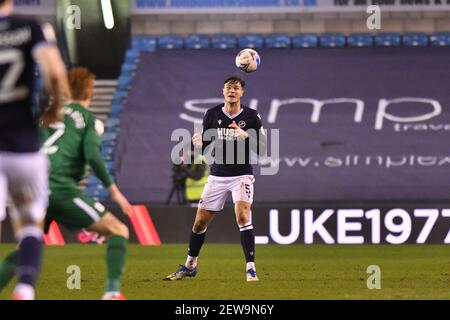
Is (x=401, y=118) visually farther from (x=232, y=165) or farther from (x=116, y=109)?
(x=232, y=165)

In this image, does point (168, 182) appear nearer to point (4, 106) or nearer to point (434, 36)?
point (434, 36)

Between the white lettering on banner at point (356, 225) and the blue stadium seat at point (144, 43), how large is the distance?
676 cm

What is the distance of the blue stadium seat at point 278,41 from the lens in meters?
22.5

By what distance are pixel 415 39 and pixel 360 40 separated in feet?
3.52

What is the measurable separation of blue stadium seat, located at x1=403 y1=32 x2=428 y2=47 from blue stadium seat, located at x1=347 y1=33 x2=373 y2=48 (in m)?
0.68

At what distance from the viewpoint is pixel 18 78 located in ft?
21.8

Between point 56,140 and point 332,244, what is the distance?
30.1 ft

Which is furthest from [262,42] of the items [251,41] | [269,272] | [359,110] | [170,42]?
[269,272]

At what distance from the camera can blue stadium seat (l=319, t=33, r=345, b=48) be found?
2238 cm

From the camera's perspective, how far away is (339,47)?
2230 cm

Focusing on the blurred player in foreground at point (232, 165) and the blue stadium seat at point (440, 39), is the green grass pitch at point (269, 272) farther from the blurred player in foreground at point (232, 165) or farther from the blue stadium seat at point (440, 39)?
the blue stadium seat at point (440, 39)

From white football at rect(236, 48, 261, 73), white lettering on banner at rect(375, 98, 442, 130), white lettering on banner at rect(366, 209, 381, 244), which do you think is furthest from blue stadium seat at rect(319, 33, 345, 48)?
white football at rect(236, 48, 261, 73)

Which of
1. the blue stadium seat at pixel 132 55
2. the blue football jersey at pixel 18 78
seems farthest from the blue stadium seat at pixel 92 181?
the blue football jersey at pixel 18 78

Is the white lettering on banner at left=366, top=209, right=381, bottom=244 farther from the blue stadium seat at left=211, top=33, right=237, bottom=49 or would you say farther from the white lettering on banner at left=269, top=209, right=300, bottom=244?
the blue stadium seat at left=211, top=33, right=237, bottom=49
